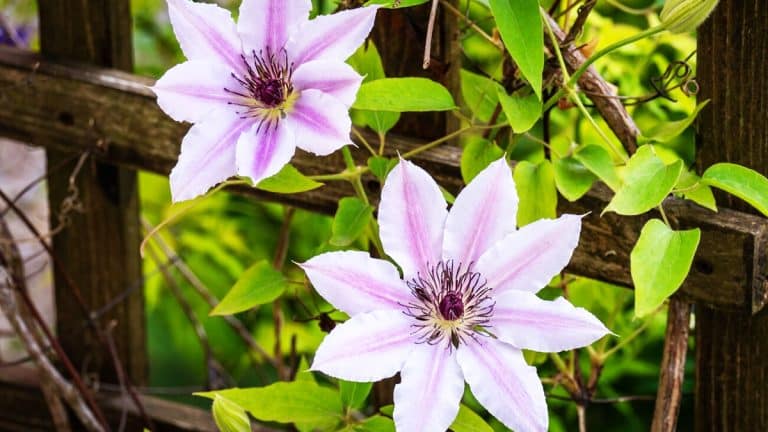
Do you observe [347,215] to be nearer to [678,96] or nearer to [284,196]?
[284,196]

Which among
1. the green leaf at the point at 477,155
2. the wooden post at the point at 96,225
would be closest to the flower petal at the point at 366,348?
the green leaf at the point at 477,155

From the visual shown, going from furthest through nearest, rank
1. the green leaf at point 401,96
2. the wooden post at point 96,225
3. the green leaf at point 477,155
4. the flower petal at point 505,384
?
the wooden post at point 96,225, the green leaf at point 477,155, the green leaf at point 401,96, the flower petal at point 505,384

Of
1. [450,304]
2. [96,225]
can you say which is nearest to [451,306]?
[450,304]

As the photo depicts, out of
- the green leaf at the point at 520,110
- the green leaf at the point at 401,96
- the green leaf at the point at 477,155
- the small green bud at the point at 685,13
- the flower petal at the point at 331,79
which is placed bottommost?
the green leaf at the point at 477,155

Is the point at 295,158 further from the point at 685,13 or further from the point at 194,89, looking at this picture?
the point at 685,13

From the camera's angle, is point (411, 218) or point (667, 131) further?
point (667, 131)

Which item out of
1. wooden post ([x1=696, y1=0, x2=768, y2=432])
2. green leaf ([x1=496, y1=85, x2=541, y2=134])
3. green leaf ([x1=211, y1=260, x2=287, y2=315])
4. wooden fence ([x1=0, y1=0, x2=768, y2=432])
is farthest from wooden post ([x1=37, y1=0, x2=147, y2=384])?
wooden post ([x1=696, y1=0, x2=768, y2=432])

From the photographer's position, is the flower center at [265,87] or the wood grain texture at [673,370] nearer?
the flower center at [265,87]

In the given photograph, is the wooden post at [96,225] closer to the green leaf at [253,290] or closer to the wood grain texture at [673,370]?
the green leaf at [253,290]
